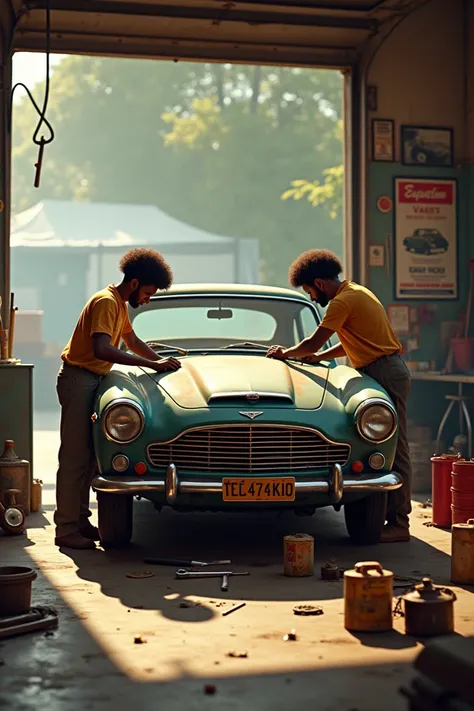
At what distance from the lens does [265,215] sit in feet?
168

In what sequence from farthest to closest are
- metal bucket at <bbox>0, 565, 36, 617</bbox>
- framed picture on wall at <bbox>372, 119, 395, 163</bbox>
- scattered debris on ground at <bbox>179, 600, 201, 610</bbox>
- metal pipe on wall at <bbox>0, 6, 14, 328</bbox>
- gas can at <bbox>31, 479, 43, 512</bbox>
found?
framed picture on wall at <bbox>372, 119, 395, 163</bbox>, metal pipe on wall at <bbox>0, 6, 14, 328</bbox>, gas can at <bbox>31, 479, 43, 512</bbox>, scattered debris on ground at <bbox>179, 600, 201, 610</bbox>, metal bucket at <bbox>0, 565, 36, 617</bbox>

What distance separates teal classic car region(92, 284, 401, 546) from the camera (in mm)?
6566

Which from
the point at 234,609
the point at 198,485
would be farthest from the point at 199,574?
the point at 234,609

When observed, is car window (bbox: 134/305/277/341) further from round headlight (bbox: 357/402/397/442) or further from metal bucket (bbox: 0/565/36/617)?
metal bucket (bbox: 0/565/36/617)

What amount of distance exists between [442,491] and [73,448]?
2.67 m

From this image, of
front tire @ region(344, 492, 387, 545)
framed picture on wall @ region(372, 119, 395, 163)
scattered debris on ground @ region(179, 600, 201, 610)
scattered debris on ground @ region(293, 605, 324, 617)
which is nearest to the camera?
scattered debris on ground @ region(293, 605, 324, 617)

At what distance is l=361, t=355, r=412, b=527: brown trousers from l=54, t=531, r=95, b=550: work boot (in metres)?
1.97

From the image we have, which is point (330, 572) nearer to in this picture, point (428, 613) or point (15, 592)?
point (428, 613)

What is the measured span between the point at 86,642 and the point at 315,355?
3467 millimetres

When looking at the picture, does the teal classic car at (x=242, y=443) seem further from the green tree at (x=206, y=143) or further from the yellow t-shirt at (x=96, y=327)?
the green tree at (x=206, y=143)

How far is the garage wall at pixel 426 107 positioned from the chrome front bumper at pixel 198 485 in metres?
4.79

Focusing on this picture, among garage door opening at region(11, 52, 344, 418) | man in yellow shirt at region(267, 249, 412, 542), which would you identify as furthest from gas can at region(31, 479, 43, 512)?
garage door opening at region(11, 52, 344, 418)

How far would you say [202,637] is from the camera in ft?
16.1

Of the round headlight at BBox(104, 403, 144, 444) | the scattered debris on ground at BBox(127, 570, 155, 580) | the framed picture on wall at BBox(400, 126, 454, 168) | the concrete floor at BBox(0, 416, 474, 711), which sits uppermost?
the framed picture on wall at BBox(400, 126, 454, 168)
